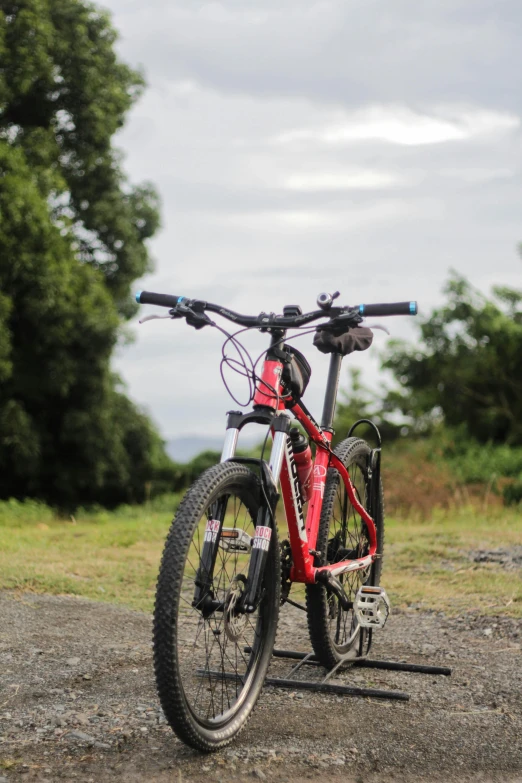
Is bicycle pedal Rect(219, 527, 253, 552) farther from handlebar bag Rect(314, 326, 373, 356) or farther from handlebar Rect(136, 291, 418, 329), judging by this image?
handlebar bag Rect(314, 326, 373, 356)

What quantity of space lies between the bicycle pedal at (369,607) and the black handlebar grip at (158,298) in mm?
1649

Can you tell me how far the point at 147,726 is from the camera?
11.1ft

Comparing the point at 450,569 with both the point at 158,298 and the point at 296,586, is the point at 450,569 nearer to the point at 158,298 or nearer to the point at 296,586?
the point at 296,586

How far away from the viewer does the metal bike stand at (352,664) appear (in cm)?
385

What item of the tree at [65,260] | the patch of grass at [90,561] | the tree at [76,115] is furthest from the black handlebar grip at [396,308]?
the tree at [76,115]

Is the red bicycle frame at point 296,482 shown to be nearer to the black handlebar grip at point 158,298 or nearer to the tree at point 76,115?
the black handlebar grip at point 158,298

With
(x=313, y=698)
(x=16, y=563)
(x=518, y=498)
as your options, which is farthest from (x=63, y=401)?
(x=313, y=698)

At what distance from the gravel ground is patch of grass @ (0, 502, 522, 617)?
936mm

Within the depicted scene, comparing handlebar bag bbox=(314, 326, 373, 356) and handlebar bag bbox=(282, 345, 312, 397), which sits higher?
handlebar bag bbox=(314, 326, 373, 356)

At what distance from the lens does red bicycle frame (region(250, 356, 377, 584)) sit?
346 centimetres

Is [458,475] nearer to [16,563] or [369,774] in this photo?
[16,563]

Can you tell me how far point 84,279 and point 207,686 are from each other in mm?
16477

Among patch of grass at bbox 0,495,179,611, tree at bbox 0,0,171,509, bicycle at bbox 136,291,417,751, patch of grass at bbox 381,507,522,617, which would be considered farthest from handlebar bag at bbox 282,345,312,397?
tree at bbox 0,0,171,509

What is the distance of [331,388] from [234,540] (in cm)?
122
